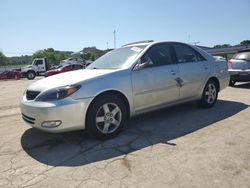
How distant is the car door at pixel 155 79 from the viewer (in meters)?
4.32

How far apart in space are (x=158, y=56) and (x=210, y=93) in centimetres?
186

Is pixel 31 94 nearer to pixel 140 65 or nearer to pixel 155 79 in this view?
pixel 140 65

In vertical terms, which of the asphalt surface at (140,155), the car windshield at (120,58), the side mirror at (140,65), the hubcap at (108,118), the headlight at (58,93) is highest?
the car windshield at (120,58)

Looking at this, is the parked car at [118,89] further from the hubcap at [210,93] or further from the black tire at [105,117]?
the hubcap at [210,93]

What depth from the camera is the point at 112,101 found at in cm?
400

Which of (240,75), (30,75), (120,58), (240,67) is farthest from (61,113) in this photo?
(30,75)

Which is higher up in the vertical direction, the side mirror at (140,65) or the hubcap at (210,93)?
the side mirror at (140,65)

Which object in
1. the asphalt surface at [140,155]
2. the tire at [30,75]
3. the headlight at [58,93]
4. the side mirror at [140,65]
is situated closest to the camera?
the asphalt surface at [140,155]

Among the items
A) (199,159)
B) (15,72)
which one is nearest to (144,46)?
(199,159)

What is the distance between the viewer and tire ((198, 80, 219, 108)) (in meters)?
5.73

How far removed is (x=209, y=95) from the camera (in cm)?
583

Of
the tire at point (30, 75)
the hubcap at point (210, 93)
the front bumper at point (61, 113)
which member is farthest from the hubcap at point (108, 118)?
the tire at point (30, 75)

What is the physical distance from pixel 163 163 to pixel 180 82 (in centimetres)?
225

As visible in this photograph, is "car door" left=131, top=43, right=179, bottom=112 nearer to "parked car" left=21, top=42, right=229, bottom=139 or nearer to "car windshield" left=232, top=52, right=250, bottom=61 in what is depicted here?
"parked car" left=21, top=42, right=229, bottom=139
